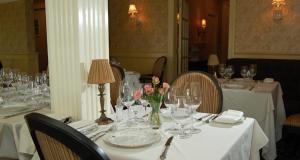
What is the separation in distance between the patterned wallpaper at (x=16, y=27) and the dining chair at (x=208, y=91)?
5949 millimetres

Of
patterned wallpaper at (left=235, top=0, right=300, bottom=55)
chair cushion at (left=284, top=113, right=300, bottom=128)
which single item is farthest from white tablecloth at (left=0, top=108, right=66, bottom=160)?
patterned wallpaper at (left=235, top=0, right=300, bottom=55)

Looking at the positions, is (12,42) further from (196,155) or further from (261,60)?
(196,155)

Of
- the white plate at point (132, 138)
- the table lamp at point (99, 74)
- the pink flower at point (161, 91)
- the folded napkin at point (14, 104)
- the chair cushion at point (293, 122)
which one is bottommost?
the chair cushion at point (293, 122)

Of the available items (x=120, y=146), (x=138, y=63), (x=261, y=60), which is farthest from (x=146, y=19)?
(x=120, y=146)

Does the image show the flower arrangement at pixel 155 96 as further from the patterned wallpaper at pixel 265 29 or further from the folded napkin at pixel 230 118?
the patterned wallpaper at pixel 265 29

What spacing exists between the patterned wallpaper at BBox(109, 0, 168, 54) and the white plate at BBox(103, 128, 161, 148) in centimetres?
506

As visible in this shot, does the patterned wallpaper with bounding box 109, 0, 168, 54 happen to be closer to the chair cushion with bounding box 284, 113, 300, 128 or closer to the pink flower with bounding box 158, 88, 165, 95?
the chair cushion with bounding box 284, 113, 300, 128

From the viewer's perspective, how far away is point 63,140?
91 centimetres

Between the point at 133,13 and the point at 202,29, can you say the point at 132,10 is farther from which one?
the point at 202,29

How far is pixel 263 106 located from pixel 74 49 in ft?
7.06

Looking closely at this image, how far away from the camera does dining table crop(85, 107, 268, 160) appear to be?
48.2 inches

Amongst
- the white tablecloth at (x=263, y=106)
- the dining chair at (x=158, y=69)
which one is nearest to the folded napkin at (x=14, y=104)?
the white tablecloth at (x=263, y=106)

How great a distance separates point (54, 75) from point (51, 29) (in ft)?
1.01

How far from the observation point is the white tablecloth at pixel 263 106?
2.92 meters
